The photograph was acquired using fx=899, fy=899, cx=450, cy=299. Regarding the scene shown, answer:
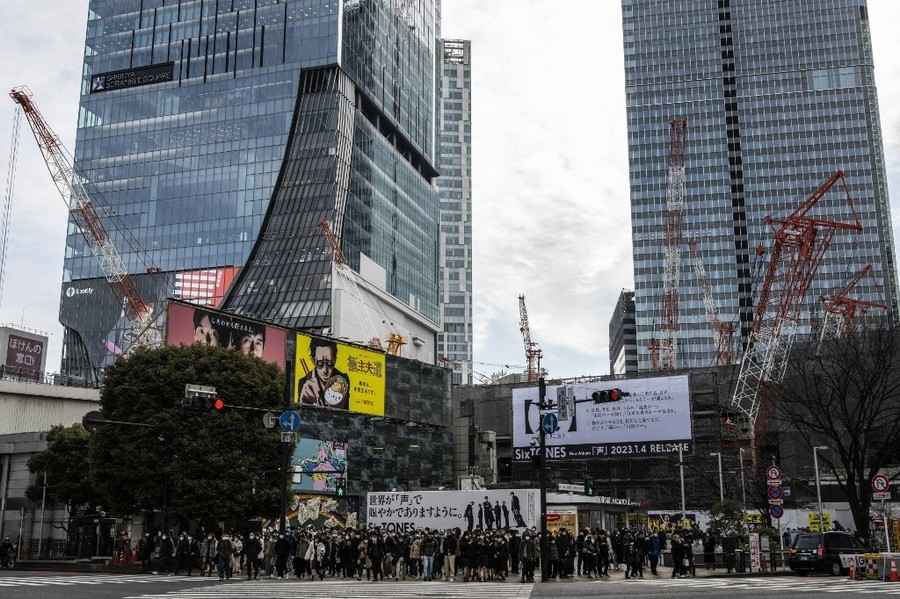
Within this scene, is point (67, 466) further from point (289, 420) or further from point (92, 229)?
point (92, 229)

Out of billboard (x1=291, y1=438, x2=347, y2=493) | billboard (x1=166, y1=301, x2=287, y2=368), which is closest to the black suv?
billboard (x1=291, y1=438, x2=347, y2=493)

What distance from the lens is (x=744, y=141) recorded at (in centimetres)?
18950

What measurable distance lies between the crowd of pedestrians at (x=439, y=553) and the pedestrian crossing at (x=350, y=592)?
3533mm

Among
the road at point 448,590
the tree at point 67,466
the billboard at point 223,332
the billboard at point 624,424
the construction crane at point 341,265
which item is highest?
the construction crane at point 341,265

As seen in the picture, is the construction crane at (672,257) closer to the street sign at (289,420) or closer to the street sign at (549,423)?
the street sign at (549,423)

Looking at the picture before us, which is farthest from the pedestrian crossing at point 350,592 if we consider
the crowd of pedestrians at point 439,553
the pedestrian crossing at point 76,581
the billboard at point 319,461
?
the billboard at point 319,461

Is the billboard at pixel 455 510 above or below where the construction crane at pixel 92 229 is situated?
below

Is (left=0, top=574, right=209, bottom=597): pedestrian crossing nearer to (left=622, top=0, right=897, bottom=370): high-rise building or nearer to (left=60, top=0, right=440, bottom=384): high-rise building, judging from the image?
(left=60, top=0, right=440, bottom=384): high-rise building

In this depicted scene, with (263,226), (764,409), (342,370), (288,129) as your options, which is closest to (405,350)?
(263,226)

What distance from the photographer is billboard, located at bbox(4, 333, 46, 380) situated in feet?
276

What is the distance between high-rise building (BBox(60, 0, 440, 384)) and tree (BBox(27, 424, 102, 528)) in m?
65.6

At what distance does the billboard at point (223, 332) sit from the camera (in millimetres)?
61281

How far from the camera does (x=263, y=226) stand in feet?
445

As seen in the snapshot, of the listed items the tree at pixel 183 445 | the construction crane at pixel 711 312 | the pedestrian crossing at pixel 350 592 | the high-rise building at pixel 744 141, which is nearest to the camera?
the pedestrian crossing at pixel 350 592
